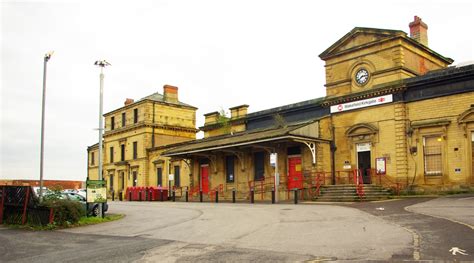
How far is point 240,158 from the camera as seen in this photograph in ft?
A: 109

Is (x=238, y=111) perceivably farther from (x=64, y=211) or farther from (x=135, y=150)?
(x=64, y=211)

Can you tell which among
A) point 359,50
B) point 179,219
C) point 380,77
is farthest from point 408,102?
point 179,219

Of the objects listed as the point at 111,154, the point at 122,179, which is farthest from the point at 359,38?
the point at 111,154

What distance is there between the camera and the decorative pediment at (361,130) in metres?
27.2

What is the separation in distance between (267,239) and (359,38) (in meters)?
A: 20.4

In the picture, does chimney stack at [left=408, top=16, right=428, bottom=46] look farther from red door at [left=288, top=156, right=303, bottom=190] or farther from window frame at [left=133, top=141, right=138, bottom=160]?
window frame at [left=133, top=141, right=138, bottom=160]

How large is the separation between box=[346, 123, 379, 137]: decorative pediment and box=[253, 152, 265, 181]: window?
22.1 ft

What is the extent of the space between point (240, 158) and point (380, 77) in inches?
450

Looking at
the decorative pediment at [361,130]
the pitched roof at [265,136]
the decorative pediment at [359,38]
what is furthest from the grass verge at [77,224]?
the decorative pediment at [359,38]

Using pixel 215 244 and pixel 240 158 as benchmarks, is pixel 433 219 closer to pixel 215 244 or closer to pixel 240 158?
pixel 215 244

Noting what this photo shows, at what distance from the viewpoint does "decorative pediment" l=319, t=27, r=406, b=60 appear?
2731cm

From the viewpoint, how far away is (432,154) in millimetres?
24656

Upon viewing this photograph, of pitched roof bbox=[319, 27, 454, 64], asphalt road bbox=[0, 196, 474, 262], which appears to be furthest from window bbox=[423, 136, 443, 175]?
asphalt road bbox=[0, 196, 474, 262]

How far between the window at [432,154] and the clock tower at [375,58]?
408cm
